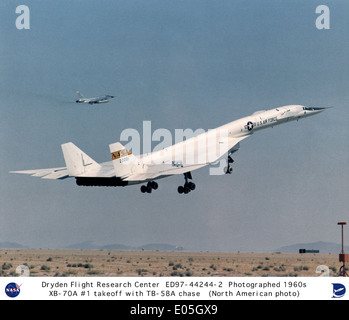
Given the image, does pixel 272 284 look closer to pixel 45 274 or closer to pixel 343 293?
pixel 343 293

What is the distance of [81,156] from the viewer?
4119 cm

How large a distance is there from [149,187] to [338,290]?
74.9 feet

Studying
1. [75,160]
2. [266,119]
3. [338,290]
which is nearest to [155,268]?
[75,160]

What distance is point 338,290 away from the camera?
22.9m

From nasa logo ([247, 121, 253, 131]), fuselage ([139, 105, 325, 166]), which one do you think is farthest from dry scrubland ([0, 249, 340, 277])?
nasa logo ([247, 121, 253, 131])

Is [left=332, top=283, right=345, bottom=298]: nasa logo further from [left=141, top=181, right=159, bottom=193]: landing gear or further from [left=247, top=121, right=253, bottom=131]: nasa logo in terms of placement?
[left=247, top=121, right=253, bottom=131]: nasa logo

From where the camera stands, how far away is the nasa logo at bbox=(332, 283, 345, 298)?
22.7 metres

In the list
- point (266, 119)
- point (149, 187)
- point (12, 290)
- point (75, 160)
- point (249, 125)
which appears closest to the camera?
point (12, 290)

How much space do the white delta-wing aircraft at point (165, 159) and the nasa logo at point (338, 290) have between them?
20.1 meters

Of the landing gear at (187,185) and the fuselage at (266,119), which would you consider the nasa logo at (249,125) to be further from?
the landing gear at (187,185)

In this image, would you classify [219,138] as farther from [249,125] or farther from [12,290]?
[12,290]

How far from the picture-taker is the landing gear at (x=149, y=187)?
43.9 metres

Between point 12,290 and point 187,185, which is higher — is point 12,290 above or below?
below

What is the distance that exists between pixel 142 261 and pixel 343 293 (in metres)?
33.8
